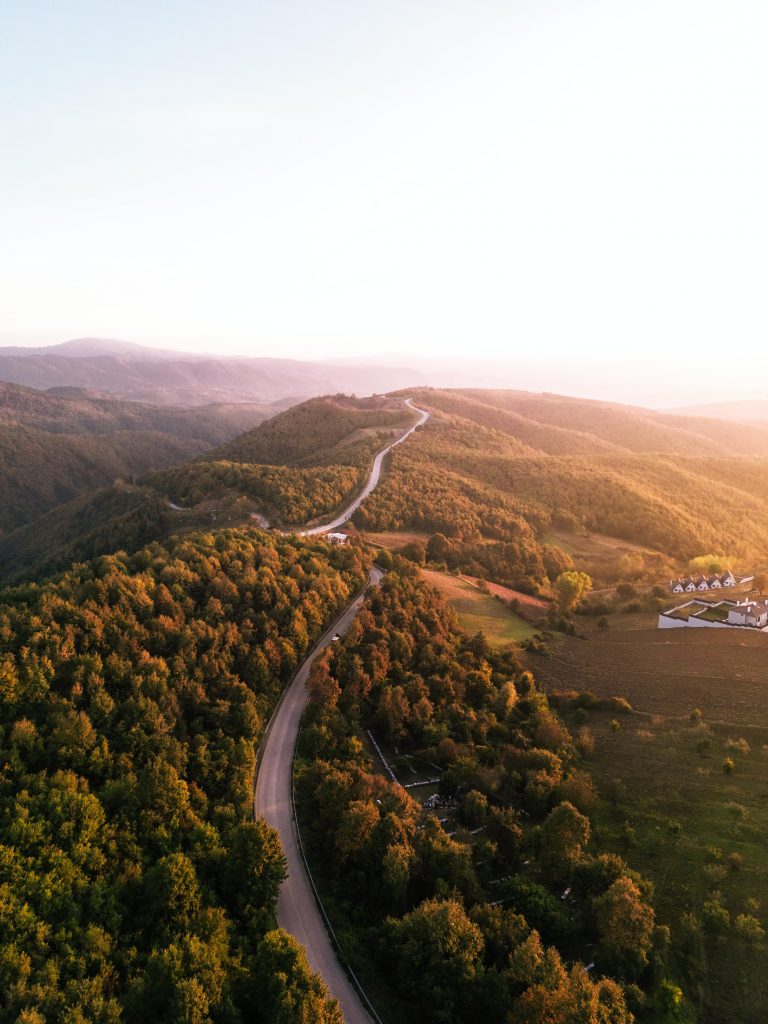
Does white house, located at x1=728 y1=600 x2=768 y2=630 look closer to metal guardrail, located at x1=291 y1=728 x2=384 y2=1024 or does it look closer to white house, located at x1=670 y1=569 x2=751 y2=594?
white house, located at x1=670 y1=569 x2=751 y2=594

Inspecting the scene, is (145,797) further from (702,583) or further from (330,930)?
(702,583)

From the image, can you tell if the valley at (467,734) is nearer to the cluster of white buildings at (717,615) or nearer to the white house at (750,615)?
the cluster of white buildings at (717,615)

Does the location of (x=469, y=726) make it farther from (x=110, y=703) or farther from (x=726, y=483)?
(x=726, y=483)

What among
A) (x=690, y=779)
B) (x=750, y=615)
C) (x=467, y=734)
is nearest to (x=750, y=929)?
(x=690, y=779)

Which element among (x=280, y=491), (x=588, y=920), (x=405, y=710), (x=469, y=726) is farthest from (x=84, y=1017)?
(x=280, y=491)

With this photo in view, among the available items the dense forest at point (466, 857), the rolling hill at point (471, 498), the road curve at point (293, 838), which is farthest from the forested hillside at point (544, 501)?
the road curve at point (293, 838)
